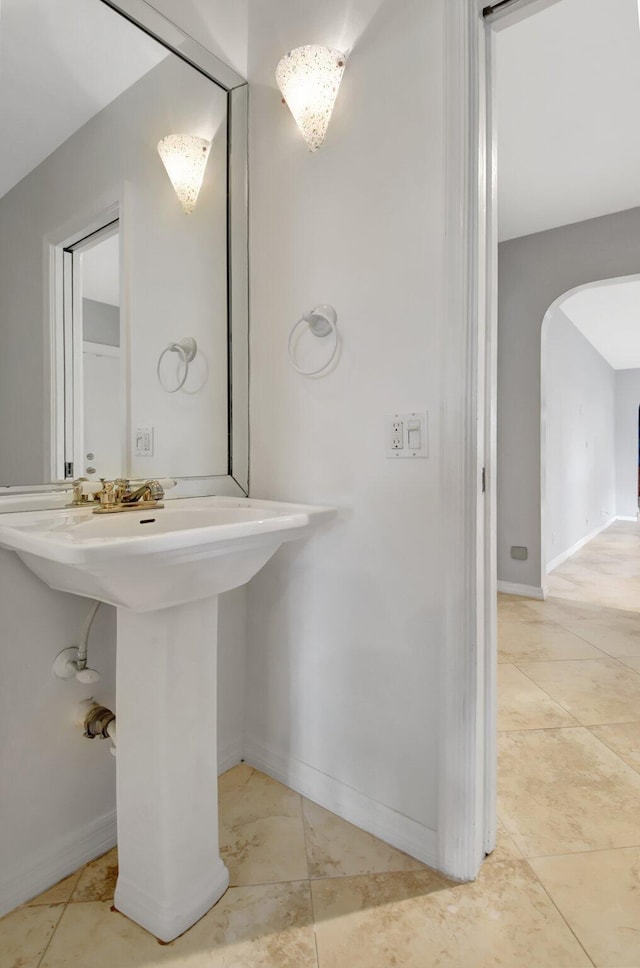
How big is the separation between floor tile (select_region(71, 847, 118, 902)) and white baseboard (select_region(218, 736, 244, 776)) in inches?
15.6

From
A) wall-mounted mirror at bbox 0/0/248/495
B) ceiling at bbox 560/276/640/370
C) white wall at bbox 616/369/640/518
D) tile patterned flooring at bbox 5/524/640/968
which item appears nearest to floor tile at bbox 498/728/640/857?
tile patterned flooring at bbox 5/524/640/968

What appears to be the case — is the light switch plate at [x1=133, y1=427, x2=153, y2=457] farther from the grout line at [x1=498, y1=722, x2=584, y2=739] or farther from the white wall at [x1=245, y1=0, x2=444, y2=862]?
the grout line at [x1=498, y1=722, x2=584, y2=739]

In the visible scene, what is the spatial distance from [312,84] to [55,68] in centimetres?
65

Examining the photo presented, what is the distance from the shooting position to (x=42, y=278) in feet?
4.25

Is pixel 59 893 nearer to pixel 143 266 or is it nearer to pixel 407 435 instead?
pixel 407 435

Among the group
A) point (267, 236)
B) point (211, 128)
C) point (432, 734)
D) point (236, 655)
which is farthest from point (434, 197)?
point (236, 655)

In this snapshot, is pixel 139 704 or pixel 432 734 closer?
pixel 139 704

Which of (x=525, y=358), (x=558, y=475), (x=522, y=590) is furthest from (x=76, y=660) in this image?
(x=558, y=475)

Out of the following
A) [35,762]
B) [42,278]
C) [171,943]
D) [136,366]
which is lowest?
[171,943]

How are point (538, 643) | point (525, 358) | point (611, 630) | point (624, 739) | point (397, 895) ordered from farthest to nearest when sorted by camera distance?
point (525, 358) < point (611, 630) < point (538, 643) < point (624, 739) < point (397, 895)

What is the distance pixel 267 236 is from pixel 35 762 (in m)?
1.60

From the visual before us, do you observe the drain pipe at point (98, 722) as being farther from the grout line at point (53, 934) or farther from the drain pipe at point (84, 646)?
the grout line at point (53, 934)

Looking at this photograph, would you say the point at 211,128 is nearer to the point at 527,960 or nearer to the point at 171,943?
the point at 171,943

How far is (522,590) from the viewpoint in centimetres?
374
